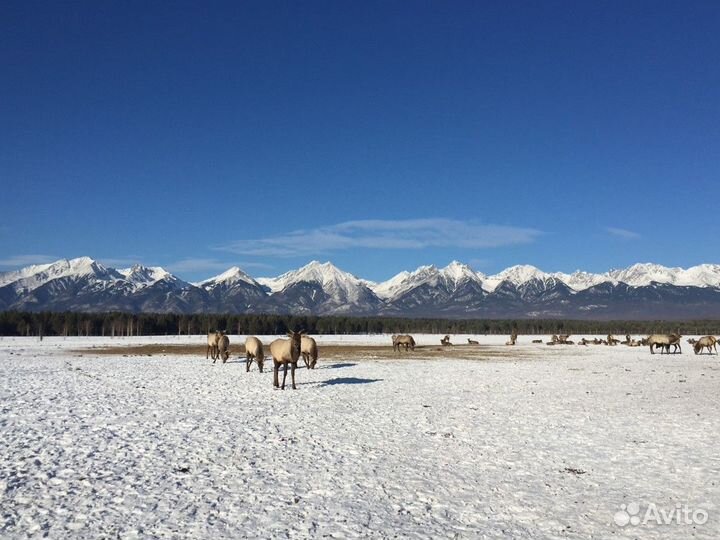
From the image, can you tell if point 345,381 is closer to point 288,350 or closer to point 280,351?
point 280,351

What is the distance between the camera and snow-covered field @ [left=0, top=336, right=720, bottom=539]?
934 cm

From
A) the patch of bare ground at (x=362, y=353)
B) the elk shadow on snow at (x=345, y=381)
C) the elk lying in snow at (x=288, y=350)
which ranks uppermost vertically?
the elk lying in snow at (x=288, y=350)

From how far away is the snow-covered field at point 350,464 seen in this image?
9336mm

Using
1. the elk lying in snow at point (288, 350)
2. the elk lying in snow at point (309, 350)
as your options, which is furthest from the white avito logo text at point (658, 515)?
the elk lying in snow at point (309, 350)

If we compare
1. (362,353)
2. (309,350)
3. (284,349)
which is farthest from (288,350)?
(362,353)

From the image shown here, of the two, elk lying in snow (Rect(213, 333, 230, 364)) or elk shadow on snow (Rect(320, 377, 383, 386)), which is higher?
elk lying in snow (Rect(213, 333, 230, 364))

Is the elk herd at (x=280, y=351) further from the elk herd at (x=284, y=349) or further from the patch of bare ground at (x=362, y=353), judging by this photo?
the patch of bare ground at (x=362, y=353)

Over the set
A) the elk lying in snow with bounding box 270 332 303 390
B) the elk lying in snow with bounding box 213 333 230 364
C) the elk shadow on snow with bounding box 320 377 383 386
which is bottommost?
the elk shadow on snow with bounding box 320 377 383 386

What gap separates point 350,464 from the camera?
1288 centimetres

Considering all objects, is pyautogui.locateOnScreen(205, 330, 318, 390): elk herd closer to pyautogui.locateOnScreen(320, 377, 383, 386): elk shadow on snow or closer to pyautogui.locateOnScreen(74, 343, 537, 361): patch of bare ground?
pyautogui.locateOnScreen(320, 377, 383, 386): elk shadow on snow

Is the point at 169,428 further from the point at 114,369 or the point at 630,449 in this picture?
the point at 114,369

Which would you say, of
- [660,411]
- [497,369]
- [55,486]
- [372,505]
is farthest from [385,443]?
[497,369]

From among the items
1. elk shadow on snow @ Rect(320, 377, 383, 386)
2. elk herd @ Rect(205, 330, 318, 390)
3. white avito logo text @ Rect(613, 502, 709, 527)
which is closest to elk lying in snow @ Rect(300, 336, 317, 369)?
elk herd @ Rect(205, 330, 318, 390)

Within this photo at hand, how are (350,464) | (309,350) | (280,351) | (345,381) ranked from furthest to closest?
1. (309,350)
2. (345,381)
3. (280,351)
4. (350,464)
